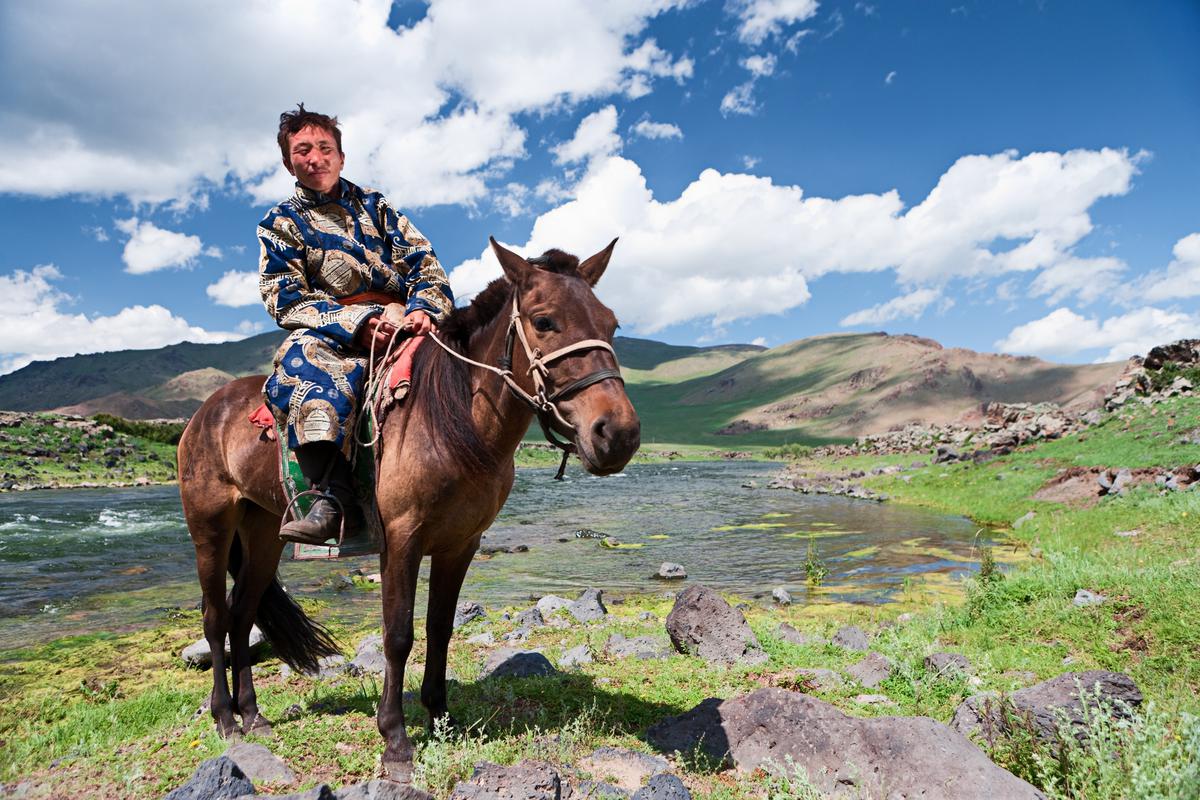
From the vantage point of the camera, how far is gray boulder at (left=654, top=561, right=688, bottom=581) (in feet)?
49.2

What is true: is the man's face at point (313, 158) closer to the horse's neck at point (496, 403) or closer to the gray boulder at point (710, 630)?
the horse's neck at point (496, 403)

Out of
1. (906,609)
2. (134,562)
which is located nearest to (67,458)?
(134,562)

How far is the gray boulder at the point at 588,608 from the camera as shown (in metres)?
10.3

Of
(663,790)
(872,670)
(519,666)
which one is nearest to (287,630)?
(519,666)

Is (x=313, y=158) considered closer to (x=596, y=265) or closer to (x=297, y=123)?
(x=297, y=123)

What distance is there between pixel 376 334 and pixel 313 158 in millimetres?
1591

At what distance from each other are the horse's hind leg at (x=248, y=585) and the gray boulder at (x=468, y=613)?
4.50 metres

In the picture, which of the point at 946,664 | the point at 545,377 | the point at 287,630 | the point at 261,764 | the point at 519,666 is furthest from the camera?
the point at 519,666

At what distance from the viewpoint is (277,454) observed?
5246 mm

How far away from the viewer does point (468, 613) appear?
1056 centimetres

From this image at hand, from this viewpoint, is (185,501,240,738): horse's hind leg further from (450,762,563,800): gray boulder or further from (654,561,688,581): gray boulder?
(654,561,688,581): gray boulder

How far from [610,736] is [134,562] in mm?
16492

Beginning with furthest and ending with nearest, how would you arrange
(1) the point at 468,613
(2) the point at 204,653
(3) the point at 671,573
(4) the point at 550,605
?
(3) the point at 671,573, (4) the point at 550,605, (1) the point at 468,613, (2) the point at 204,653

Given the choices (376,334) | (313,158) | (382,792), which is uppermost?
(313,158)
